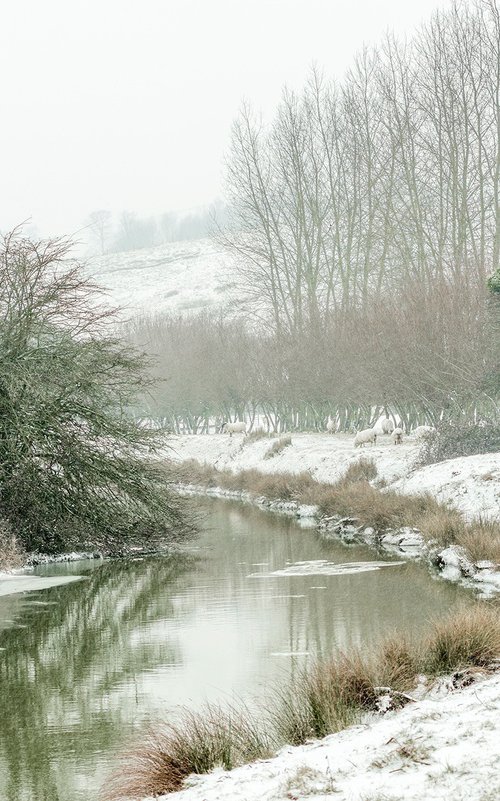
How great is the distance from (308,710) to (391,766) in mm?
2343

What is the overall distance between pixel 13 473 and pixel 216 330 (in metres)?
52.2

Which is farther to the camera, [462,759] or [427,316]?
[427,316]

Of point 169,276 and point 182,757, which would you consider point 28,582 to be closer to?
point 182,757

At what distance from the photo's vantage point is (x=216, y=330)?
241 ft

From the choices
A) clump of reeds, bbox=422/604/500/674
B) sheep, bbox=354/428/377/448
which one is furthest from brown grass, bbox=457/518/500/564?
sheep, bbox=354/428/377/448

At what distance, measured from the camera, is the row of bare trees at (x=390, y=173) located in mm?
40750

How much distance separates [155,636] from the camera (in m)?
14.9

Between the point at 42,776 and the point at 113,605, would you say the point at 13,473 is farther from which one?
the point at 42,776

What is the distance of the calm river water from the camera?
1007cm

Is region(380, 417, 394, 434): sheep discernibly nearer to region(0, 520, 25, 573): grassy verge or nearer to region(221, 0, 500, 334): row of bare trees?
region(221, 0, 500, 334): row of bare trees

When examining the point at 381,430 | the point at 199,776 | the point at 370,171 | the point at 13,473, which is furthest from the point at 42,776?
the point at 370,171

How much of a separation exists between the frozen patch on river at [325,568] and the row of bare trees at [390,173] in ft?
53.3

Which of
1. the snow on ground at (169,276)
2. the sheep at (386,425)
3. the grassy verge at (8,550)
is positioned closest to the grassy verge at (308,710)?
the grassy verge at (8,550)

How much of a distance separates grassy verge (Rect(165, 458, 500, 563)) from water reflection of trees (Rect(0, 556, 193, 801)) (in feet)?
17.6
